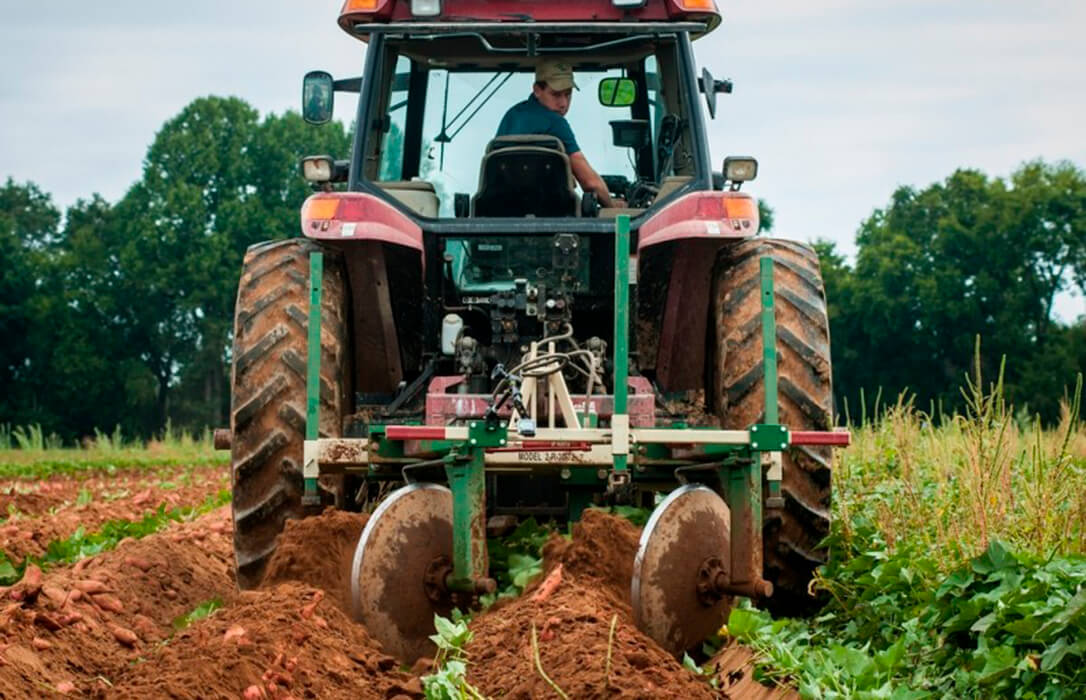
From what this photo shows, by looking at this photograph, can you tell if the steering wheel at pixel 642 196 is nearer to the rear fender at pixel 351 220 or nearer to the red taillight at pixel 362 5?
the rear fender at pixel 351 220

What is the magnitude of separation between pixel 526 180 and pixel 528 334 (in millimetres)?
788

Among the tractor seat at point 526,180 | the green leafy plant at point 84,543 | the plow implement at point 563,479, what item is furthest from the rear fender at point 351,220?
the green leafy plant at point 84,543

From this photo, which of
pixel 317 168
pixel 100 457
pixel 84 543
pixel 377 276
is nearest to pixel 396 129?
pixel 317 168

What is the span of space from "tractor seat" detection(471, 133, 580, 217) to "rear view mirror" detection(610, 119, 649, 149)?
1.96 ft

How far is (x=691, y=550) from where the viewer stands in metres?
5.57

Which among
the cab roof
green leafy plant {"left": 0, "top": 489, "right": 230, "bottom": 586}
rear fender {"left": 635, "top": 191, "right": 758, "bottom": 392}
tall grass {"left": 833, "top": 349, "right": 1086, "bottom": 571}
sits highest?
the cab roof

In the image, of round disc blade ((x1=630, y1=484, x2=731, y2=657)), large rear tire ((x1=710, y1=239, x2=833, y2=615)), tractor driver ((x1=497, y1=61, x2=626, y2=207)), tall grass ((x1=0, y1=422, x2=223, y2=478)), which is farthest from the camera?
tall grass ((x1=0, y1=422, x2=223, y2=478))

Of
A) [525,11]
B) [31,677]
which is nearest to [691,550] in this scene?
[31,677]

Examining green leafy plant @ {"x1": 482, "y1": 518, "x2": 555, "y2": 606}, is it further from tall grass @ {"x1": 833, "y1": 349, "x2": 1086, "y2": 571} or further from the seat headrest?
the seat headrest

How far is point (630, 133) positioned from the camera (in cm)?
771

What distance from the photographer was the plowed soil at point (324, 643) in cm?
477

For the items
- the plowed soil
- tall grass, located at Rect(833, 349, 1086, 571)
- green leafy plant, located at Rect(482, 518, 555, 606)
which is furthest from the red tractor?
tall grass, located at Rect(833, 349, 1086, 571)

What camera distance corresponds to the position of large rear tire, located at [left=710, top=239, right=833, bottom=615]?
20.6ft

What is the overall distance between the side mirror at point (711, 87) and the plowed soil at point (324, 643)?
2585 millimetres
